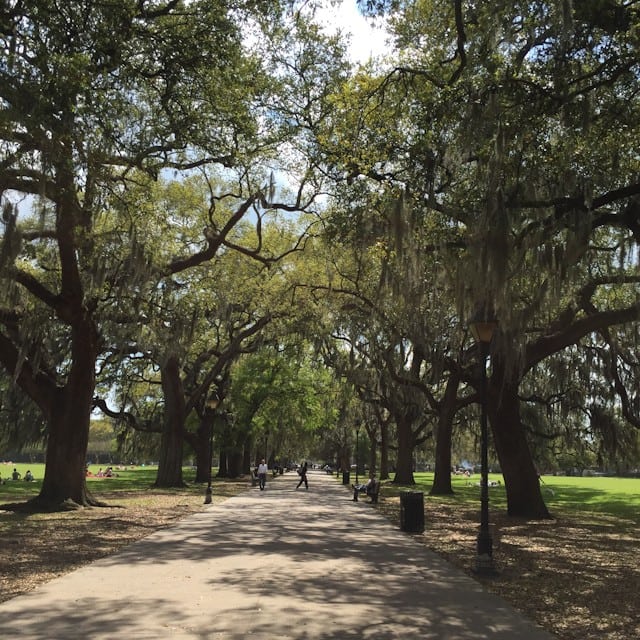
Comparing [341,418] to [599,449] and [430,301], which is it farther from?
[430,301]

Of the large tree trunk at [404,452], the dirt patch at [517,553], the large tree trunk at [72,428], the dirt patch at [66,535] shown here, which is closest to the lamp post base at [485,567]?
the dirt patch at [517,553]

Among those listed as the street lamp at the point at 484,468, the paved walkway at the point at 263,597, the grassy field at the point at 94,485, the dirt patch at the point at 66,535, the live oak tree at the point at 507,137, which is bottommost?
the grassy field at the point at 94,485

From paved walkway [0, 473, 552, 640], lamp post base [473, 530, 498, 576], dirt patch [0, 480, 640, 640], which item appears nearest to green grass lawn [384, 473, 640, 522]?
dirt patch [0, 480, 640, 640]

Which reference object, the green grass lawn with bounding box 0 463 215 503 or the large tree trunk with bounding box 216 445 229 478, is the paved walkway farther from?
the large tree trunk with bounding box 216 445 229 478

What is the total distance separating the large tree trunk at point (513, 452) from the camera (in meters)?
17.8

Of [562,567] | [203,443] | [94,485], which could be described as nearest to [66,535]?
[562,567]

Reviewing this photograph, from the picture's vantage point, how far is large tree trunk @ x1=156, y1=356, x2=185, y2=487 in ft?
96.2

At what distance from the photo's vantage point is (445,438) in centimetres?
3036

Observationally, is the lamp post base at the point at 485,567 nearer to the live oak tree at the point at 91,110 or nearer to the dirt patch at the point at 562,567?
the dirt patch at the point at 562,567

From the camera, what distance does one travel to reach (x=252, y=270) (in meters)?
23.8

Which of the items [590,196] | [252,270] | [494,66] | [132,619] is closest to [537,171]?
[590,196]

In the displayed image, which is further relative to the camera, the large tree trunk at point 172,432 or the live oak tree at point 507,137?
the large tree trunk at point 172,432

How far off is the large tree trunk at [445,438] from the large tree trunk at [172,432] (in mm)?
12065

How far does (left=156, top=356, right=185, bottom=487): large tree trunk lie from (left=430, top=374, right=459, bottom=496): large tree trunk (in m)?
12.1
